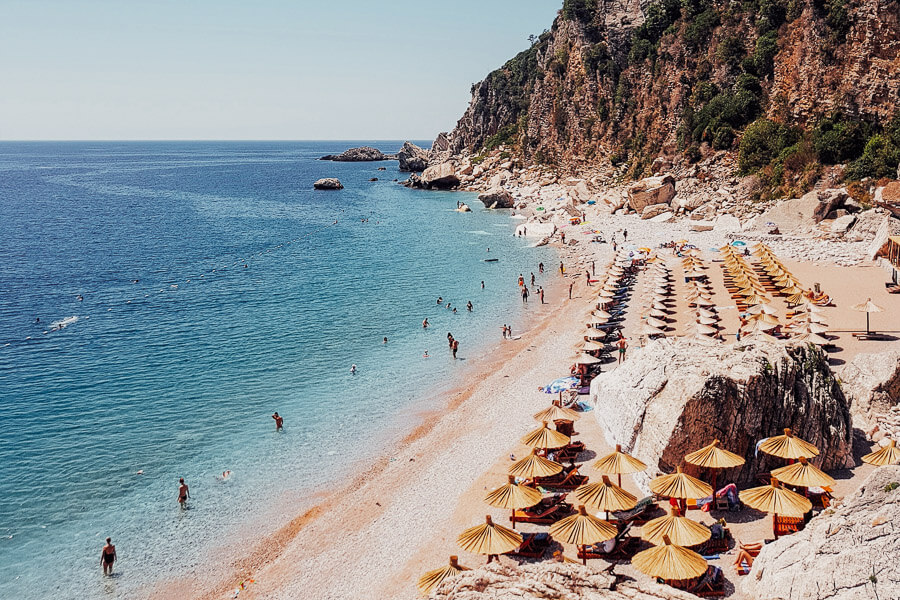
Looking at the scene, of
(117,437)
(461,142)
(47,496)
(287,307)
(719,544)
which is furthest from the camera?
(461,142)

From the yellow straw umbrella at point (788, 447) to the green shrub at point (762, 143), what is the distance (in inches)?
1923

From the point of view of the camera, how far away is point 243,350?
113 ft

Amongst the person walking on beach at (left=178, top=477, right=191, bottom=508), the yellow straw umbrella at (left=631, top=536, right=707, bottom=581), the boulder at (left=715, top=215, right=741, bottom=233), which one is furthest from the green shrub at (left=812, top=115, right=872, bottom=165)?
the person walking on beach at (left=178, top=477, right=191, bottom=508)

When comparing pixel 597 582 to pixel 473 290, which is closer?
pixel 597 582

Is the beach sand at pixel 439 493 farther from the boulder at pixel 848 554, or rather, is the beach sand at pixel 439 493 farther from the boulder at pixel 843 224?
the boulder at pixel 843 224

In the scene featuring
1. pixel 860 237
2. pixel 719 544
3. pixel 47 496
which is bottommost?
pixel 47 496

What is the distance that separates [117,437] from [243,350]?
32.6 feet

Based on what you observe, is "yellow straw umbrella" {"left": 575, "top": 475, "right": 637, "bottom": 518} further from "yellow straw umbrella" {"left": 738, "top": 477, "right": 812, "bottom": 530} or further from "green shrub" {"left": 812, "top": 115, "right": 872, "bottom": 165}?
"green shrub" {"left": 812, "top": 115, "right": 872, "bottom": 165}

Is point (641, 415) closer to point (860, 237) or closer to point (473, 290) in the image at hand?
point (473, 290)

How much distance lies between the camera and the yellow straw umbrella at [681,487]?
593 inches

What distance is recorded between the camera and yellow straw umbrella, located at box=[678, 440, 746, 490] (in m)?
15.7

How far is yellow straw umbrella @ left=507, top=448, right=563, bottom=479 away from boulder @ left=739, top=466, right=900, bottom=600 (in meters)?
6.08

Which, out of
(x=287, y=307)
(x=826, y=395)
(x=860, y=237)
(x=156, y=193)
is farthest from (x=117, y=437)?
(x=156, y=193)

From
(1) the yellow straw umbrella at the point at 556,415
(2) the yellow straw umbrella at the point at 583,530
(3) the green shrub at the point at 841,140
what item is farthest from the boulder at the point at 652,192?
(2) the yellow straw umbrella at the point at 583,530
